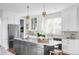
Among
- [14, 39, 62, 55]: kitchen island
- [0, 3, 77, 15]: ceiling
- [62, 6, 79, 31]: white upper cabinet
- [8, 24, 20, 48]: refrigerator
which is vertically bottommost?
[14, 39, 62, 55]: kitchen island

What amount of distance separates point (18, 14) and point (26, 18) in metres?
0.23

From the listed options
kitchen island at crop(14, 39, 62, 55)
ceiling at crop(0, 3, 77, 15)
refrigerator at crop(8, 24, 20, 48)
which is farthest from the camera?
refrigerator at crop(8, 24, 20, 48)

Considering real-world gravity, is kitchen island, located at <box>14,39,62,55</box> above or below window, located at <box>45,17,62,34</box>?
below

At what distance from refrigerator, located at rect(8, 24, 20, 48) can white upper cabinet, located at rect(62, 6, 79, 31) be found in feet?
3.73

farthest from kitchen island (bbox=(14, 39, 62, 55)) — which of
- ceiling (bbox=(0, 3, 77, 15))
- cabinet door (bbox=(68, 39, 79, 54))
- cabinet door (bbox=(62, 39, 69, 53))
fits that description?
ceiling (bbox=(0, 3, 77, 15))

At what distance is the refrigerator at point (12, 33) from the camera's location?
2.79m

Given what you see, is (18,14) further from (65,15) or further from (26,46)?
(65,15)

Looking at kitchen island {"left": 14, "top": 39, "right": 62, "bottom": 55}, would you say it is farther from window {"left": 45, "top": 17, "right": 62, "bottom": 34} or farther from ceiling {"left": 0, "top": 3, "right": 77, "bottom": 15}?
ceiling {"left": 0, "top": 3, "right": 77, "bottom": 15}

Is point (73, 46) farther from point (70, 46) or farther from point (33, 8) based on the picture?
point (33, 8)

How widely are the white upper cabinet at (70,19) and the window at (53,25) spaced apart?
0.38 feet

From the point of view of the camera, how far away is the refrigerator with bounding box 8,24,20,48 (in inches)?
110

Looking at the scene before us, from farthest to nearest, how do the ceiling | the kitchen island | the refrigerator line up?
the refrigerator < the kitchen island < the ceiling

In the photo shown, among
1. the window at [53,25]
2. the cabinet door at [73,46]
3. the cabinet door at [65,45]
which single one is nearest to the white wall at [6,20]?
the window at [53,25]

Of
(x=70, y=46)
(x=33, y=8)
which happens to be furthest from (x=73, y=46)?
(x=33, y=8)
